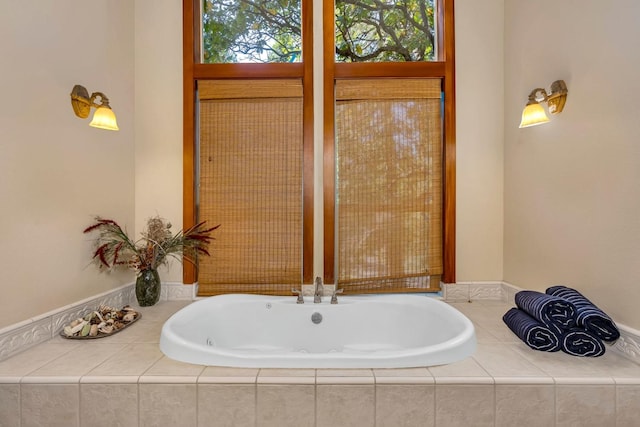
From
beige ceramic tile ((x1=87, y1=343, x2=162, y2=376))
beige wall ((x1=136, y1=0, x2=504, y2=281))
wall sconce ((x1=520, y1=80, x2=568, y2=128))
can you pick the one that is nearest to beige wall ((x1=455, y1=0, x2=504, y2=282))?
beige wall ((x1=136, y1=0, x2=504, y2=281))

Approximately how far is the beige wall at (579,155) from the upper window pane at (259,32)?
141 centimetres

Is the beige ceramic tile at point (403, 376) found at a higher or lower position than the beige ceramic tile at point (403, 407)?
higher

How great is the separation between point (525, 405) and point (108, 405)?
4.75ft

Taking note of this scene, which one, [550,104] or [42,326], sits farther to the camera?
[550,104]

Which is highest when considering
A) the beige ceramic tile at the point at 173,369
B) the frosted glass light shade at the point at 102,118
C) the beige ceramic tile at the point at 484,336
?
the frosted glass light shade at the point at 102,118

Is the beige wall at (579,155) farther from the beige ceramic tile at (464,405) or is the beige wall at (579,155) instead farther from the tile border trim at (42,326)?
the tile border trim at (42,326)

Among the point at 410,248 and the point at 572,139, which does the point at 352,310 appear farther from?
the point at 572,139

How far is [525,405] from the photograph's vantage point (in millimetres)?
1040

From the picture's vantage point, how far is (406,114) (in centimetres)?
197

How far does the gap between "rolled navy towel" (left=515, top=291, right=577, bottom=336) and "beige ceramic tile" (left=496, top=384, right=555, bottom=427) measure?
1.01 ft

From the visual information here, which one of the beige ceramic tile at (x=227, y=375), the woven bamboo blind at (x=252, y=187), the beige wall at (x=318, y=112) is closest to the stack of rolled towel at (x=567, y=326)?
the beige wall at (x=318, y=112)

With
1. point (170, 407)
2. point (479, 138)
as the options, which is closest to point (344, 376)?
point (170, 407)

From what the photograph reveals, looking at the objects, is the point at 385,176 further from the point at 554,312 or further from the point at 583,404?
the point at 583,404

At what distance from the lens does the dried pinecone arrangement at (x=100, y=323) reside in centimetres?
139
